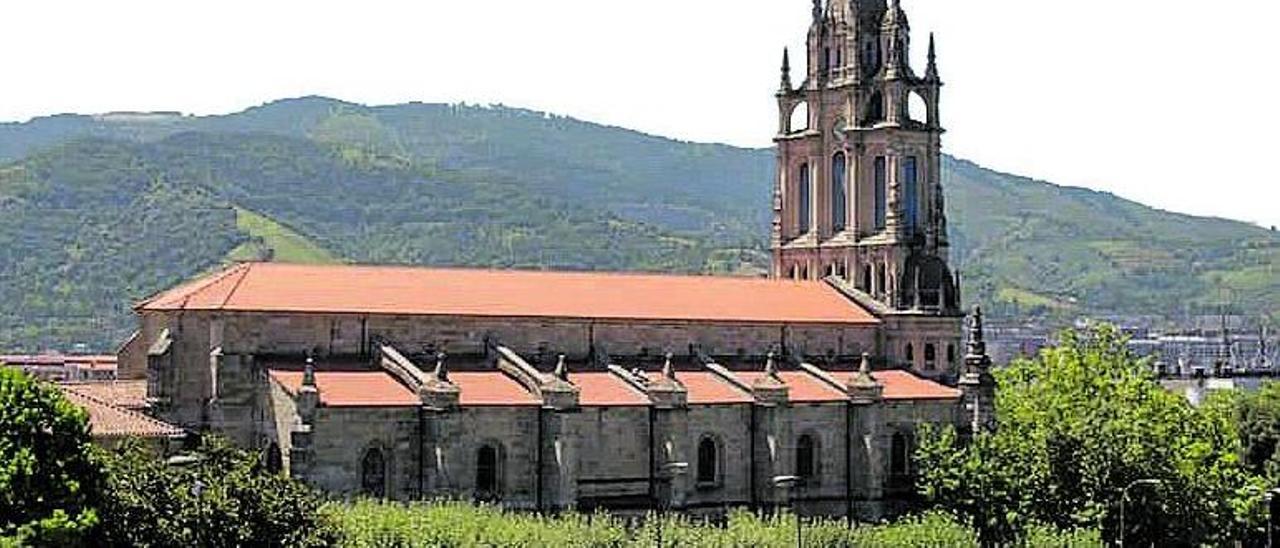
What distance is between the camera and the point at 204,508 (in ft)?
179

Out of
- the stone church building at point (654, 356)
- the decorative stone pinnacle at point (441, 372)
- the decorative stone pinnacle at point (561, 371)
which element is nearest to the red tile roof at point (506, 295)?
the stone church building at point (654, 356)

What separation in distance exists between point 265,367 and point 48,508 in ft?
77.5

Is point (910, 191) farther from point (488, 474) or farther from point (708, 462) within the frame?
point (488, 474)

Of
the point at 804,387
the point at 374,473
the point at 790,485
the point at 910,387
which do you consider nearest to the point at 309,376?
the point at 374,473

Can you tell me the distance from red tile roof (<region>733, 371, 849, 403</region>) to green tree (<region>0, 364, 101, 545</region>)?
37.2m

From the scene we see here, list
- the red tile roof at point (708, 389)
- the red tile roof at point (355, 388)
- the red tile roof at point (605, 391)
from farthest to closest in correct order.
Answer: the red tile roof at point (708, 389) < the red tile roof at point (605, 391) < the red tile roof at point (355, 388)

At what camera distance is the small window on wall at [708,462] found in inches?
3113

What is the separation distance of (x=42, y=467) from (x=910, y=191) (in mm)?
55365

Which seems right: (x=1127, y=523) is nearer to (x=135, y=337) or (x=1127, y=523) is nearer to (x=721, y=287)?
(x=721, y=287)

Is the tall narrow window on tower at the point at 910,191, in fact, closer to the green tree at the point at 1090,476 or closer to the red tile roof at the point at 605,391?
the green tree at the point at 1090,476

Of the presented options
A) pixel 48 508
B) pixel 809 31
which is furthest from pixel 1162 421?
pixel 48 508

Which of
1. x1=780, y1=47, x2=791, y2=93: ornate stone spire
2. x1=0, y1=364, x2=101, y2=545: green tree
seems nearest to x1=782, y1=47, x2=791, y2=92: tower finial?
x1=780, y1=47, x2=791, y2=93: ornate stone spire

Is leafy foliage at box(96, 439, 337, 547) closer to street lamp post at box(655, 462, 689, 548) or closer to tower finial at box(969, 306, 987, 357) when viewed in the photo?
street lamp post at box(655, 462, 689, 548)

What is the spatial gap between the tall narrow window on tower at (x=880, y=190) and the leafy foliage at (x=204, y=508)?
44.1 meters
